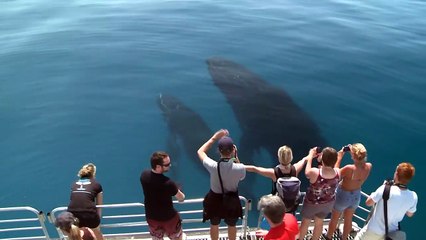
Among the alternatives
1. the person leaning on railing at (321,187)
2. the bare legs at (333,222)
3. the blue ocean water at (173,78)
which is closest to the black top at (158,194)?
the person leaning on railing at (321,187)

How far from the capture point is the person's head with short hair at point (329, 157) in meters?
6.16

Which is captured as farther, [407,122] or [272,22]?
[272,22]

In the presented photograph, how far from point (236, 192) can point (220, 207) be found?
1.34ft

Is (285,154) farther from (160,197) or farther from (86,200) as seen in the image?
(86,200)

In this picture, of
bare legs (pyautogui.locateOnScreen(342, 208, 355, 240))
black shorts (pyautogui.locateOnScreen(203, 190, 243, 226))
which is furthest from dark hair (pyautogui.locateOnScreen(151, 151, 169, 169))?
bare legs (pyautogui.locateOnScreen(342, 208, 355, 240))

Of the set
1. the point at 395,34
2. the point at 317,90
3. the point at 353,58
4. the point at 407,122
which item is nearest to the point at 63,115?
the point at 317,90

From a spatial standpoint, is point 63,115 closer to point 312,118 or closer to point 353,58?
point 312,118

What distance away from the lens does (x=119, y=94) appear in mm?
17688

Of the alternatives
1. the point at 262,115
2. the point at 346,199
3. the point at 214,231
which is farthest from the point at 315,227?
the point at 262,115

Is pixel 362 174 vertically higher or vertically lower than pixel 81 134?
higher

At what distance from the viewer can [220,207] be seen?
263 inches

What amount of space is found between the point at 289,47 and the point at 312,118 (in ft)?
25.8

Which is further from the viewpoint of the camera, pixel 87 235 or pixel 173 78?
pixel 173 78

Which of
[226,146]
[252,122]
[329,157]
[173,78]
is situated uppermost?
[226,146]
